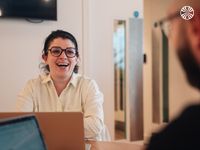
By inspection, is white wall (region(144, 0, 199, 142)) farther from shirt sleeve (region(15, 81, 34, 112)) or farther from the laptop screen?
shirt sleeve (region(15, 81, 34, 112))

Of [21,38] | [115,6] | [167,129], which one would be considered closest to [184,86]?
[167,129]

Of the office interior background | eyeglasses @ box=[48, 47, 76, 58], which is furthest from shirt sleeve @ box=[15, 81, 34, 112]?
the office interior background

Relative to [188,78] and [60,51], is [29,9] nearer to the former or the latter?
[60,51]

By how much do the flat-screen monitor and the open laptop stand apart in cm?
177

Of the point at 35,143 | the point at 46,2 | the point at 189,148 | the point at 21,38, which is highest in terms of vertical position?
the point at 46,2

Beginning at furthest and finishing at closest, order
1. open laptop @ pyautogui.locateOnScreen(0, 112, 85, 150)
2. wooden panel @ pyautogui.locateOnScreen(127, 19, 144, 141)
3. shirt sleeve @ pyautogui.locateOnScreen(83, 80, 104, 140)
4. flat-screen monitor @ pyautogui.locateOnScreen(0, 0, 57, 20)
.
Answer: wooden panel @ pyautogui.locateOnScreen(127, 19, 144, 141) → flat-screen monitor @ pyautogui.locateOnScreen(0, 0, 57, 20) → shirt sleeve @ pyautogui.locateOnScreen(83, 80, 104, 140) → open laptop @ pyautogui.locateOnScreen(0, 112, 85, 150)

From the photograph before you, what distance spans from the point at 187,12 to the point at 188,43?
4 centimetres

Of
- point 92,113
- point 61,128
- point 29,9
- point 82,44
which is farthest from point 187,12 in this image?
point 82,44

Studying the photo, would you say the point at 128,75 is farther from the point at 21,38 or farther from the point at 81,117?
the point at 81,117

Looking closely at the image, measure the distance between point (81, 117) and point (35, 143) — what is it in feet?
0.94

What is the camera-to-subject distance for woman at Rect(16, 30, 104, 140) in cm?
169

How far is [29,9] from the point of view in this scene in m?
2.67

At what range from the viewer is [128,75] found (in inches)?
129

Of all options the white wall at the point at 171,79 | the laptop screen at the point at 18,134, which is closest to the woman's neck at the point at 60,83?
the laptop screen at the point at 18,134
